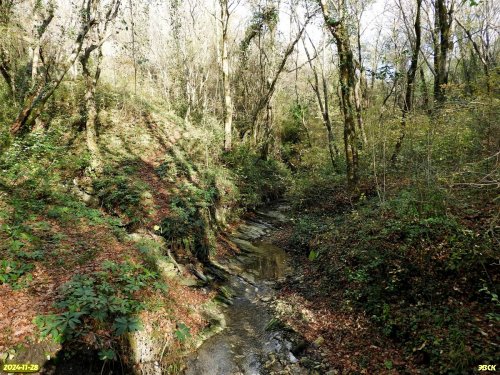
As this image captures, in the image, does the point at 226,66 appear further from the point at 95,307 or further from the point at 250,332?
the point at 95,307

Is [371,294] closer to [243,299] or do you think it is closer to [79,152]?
[243,299]

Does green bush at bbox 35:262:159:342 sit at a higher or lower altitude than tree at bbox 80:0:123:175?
lower

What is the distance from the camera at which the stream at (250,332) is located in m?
5.63

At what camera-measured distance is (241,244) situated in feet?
38.2

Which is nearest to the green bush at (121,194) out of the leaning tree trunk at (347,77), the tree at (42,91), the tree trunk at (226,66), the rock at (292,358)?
the tree at (42,91)

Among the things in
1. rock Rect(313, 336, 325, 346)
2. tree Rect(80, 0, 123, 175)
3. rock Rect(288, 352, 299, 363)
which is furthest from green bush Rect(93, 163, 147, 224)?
rock Rect(313, 336, 325, 346)

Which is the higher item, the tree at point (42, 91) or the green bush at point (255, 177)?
the tree at point (42, 91)

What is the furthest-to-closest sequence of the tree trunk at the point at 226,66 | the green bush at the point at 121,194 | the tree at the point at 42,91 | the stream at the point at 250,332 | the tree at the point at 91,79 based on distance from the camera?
1. the tree trunk at the point at 226,66
2. the tree at the point at 91,79
3. the tree at the point at 42,91
4. the green bush at the point at 121,194
5. the stream at the point at 250,332

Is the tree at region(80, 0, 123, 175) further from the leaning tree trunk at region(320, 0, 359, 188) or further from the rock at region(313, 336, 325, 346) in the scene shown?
the rock at region(313, 336, 325, 346)

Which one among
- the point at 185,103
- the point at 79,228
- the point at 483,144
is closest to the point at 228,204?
the point at 79,228

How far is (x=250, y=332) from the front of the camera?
6.77m

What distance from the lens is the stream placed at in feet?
18.5

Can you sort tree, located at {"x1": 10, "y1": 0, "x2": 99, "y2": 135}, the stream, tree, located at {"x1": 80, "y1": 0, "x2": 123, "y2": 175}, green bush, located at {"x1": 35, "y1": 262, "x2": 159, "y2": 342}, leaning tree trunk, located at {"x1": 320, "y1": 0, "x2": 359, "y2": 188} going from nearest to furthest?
green bush, located at {"x1": 35, "y1": 262, "x2": 159, "y2": 342}, the stream, tree, located at {"x1": 10, "y1": 0, "x2": 99, "y2": 135}, leaning tree trunk, located at {"x1": 320, "y1": 0, "x2": 359, "y2": 188}, tree, located at {"x1": 80, "y1": 0, "x2": 123, "y2": 175}

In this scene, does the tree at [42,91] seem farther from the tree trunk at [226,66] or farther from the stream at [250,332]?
the stream at [250,332]
